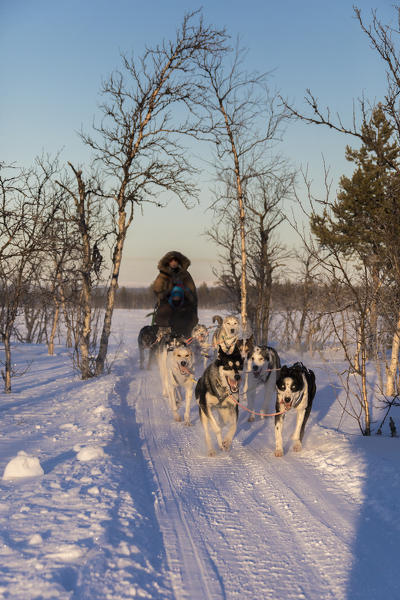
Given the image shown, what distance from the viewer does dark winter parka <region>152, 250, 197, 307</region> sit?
477 inches

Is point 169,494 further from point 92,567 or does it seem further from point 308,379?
point 308,379

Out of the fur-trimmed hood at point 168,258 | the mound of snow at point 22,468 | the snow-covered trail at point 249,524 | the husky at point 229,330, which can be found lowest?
the snow-covered trail at point 249,524

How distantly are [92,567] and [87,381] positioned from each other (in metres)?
8.68

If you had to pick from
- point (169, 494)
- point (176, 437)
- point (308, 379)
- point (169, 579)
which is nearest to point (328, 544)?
point (169, 579)

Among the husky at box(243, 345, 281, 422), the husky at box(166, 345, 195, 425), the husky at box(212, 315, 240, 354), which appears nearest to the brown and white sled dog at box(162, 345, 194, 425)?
the husky at box(166, 345, 195, 425)

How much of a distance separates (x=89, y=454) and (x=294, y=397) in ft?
8.60

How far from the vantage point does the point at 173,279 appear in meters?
12.2

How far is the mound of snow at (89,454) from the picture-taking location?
5309 millimetres

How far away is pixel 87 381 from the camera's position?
11438 millimetres

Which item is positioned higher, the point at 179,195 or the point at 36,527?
the point at 179,195

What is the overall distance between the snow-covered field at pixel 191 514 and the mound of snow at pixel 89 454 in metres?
0.02

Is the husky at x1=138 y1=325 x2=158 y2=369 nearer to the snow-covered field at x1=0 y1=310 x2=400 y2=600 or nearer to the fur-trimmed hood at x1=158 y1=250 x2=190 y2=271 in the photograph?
the fur-trimmed hood at x1=158 y1=250 x2=190 y2=271

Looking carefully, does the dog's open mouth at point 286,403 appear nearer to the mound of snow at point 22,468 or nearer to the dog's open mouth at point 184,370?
the dog's open mouth at point 184,370

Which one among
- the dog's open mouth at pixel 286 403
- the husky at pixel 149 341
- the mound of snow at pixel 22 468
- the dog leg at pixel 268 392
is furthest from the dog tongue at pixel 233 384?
the husky at pixel 149 341
